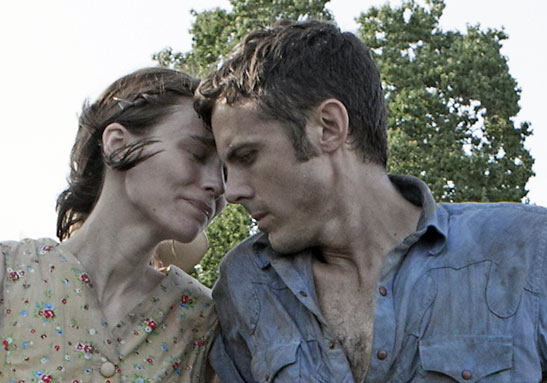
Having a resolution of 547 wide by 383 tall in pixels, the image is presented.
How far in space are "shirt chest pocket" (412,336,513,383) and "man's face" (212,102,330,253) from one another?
631mm

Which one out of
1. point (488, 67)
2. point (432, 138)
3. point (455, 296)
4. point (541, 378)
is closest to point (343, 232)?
point (455, 296)

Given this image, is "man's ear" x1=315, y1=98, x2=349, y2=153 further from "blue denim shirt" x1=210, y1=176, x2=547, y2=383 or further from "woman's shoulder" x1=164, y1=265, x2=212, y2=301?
"woman's shoulder" x1=164, y1=265, x2=212, y2=301

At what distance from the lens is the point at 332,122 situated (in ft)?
11.0

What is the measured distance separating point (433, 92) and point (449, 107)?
45cm

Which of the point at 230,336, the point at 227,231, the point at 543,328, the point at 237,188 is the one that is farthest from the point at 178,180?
the point at 227,231

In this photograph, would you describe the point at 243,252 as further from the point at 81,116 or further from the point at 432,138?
the point at 432,138

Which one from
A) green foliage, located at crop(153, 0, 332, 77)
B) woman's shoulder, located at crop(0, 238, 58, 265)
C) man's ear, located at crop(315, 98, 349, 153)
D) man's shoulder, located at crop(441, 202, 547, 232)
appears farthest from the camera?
green foliage, located at crop(153, 0, 332, 77)

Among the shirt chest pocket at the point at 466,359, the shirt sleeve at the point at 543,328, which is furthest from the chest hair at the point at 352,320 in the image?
the shirt sleeve at the point at 543,328

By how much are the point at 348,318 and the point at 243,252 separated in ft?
1.90

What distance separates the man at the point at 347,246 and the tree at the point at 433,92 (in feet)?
43.9

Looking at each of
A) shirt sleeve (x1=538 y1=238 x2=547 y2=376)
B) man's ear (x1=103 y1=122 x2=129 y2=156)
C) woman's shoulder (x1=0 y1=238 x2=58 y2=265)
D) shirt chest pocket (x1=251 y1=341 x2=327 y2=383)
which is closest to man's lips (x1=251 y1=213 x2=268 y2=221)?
shirt chest pocket (x1=251 y1=341 x2=327 y2=383)

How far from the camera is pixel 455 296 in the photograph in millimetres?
3154

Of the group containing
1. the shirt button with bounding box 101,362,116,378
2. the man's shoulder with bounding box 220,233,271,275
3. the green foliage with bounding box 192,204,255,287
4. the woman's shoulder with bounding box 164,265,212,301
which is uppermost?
the green foliage with bounding box 192,204,255,287

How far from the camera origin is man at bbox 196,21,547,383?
310cm
